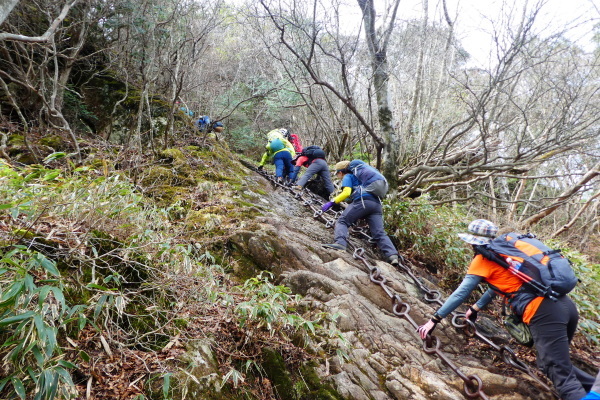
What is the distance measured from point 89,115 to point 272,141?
14.1 ft

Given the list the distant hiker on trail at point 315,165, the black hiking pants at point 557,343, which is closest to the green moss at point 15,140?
the distant hiker on trail at point 315,165

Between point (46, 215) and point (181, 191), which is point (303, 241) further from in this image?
point (46, 215)

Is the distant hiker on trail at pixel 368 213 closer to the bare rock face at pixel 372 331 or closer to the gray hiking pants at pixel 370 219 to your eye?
the gray hiking pants at pixel 370 219

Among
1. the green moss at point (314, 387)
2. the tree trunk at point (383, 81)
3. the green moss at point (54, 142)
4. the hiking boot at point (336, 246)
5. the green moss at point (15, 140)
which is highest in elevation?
the tree trunk at point (383, 81)

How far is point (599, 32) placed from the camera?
31.8 feet

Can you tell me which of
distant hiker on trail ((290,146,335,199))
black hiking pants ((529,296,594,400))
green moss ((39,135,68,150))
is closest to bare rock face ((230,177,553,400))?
black hiking pants ((529,296,594,400))

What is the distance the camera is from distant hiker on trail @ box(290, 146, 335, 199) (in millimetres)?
7785

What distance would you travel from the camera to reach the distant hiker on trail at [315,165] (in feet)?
25.5

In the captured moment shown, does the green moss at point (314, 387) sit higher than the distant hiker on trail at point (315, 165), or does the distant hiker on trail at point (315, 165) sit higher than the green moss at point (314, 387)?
the distant hiker on trail at point (315, 165)

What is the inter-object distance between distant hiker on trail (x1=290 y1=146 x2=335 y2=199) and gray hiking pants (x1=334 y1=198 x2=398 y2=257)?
250 centimetres

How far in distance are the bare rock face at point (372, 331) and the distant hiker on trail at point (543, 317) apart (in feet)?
0.76

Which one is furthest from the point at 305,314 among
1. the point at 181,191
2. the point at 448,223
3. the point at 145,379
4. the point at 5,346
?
the point at 448,223

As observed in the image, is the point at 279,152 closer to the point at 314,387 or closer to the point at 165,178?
the point at 165,178

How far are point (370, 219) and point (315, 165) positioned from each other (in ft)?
9.63
